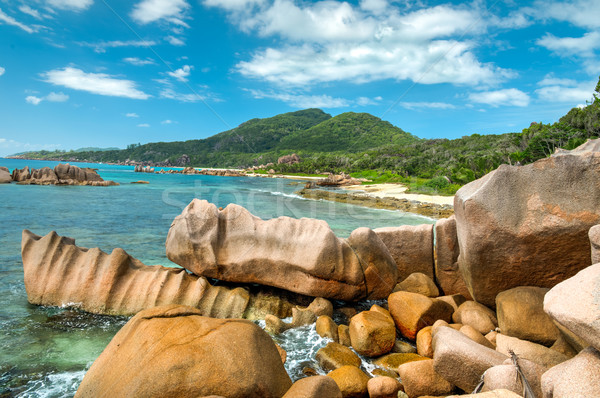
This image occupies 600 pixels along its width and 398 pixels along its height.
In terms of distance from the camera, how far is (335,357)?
5379 mm

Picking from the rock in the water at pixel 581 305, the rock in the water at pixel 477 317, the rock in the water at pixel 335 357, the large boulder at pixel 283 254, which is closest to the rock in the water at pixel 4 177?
the large boulder at pixel 283 254

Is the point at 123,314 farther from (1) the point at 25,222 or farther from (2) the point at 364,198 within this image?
(2) the point at 364,198

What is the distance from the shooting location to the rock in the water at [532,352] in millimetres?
4383

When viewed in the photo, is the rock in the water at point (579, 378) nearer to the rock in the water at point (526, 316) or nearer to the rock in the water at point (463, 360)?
the rock in the water at point (463, 360)

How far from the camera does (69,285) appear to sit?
23.7 feet

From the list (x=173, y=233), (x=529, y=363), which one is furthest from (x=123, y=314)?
(x=529, y=363)

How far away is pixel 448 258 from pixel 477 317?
196 cm

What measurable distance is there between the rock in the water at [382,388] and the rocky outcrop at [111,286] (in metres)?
3.05

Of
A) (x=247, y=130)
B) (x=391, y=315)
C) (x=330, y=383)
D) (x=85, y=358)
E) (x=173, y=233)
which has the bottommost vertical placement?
(x=85, y=358)

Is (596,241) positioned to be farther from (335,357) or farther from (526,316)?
(335,357)

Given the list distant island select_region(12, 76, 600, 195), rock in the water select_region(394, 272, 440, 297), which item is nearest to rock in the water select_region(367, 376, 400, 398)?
rock in the water select_region(394, 272, 440, 297)

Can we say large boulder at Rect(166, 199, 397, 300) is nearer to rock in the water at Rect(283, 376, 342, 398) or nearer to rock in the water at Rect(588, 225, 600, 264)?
rock in the water at Rect(283, 376, 342, 398)

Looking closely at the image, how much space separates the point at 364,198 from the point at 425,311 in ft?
89.5

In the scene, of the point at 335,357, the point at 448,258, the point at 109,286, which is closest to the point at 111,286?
the point at 109,286
